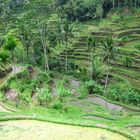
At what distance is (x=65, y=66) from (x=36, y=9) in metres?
19.8

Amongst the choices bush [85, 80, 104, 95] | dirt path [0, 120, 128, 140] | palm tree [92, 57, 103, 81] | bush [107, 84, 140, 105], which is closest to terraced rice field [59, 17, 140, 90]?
palm tree [92, 57, 103, 81]

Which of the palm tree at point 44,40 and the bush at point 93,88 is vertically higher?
the palm tree at point 44,40

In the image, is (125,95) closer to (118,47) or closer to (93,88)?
(93,88)

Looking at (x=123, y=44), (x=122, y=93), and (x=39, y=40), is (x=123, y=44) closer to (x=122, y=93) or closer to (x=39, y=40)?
(x=39, y=40)

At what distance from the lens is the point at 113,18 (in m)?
71.1

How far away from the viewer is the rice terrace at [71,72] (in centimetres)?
1881

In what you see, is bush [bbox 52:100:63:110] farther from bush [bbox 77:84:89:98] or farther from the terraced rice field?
the terraced rice field

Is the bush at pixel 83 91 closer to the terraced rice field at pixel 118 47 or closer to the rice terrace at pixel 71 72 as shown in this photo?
the rice terrace at pixel 71 72

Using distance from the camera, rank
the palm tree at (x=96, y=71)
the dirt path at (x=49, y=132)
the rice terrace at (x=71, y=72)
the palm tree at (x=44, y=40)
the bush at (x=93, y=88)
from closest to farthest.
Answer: the dirt path at (x=49, y=132)
the rice terrace at (x=71, y=72)
the bush at (x=93, y=88)
the palm tree at (x=96, y=71)
the palm tree at (x=44, y=40)

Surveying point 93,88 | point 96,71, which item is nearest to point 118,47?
point 96,71

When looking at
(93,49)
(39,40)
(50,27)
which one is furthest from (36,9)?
(93,49)

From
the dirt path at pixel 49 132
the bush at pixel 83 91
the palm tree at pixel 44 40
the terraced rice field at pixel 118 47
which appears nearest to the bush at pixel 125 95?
the terraced rice field at pixel 118 47

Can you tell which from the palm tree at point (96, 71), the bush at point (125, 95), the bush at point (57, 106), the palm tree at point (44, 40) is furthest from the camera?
the palm tree at point (44, 40)

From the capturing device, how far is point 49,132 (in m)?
17.7
